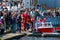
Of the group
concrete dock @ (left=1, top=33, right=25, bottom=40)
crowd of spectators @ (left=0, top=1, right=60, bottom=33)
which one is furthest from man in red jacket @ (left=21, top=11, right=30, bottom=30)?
concrete dock @ (left=1, top=33, right=25, bottom=40)

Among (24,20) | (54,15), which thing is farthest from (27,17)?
(54,15)

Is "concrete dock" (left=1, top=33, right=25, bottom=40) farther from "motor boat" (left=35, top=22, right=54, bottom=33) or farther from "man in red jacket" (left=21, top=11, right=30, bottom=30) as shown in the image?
"man in red jacket" (left=21, top=11, right=30, bottom=30)

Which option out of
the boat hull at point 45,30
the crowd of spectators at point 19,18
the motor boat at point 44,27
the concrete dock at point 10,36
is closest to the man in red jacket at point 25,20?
the crowd of spectators at point 19,18

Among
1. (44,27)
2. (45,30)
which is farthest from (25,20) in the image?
(45,30)

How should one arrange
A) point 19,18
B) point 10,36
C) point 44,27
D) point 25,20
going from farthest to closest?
point 25,20
point 19,18
point 44,27
point 10,36

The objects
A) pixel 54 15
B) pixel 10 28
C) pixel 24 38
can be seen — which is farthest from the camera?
pixel 54 15

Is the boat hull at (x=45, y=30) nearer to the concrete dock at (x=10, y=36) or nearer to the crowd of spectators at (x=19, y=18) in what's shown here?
the crowd of spectators at (x=19, y=18)

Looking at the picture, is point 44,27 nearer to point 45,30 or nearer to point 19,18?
point 45,30

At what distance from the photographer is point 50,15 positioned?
86.7 ft

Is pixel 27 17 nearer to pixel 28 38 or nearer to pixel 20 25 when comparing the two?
pixel 20 25

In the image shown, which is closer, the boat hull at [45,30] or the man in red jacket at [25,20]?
the boat hull at [45,30]

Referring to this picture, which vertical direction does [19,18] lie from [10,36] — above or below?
above

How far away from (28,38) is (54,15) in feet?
14.0

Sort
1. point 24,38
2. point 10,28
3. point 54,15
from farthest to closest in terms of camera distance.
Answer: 1. point 54,15
2. point 10,28
3. point 24,38
